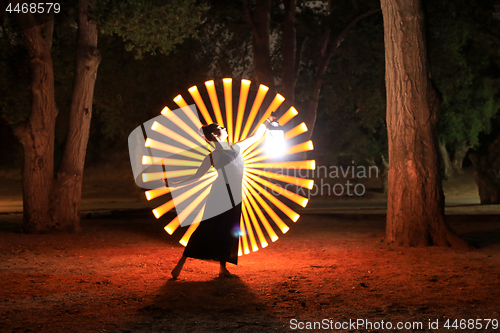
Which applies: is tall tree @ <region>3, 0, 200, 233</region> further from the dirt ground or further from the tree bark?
the tree bark

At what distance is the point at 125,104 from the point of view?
26.6 meters

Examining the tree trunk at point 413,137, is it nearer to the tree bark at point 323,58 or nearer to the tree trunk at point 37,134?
the tree trunk at point 37,134

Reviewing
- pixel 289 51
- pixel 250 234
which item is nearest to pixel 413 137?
pixel 250 234

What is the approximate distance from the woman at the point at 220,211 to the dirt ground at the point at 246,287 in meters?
0.40

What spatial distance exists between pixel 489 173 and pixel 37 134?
20661mm

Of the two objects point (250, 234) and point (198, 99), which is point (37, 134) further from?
point (250, 234)

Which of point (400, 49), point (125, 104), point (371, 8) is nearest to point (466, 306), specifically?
point (400, 49)

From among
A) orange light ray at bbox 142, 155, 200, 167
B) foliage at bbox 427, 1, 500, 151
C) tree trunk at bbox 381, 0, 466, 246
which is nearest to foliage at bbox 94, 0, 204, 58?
orange light ray at bbox 142, 155, 200, 167

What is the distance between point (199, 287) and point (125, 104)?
21.9m

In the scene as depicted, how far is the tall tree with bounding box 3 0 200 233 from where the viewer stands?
11.8 meters

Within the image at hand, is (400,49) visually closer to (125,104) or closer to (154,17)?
(154,17)

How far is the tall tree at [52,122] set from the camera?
1184cm

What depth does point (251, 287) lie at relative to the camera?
642 centimetres

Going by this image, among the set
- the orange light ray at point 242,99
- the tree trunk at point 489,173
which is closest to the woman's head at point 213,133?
the orange light ray at point 242,99
